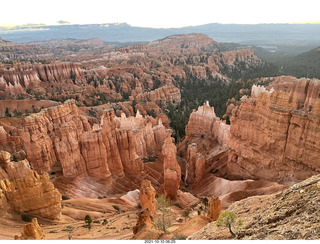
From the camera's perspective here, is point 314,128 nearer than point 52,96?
Yes

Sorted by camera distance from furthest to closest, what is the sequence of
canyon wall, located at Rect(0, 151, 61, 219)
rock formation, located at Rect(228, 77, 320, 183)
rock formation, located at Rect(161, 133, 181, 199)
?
1. rock formation, located at Rect(161, 133, 181, 199)
2. rock formation, located at Rect(228, 77, 320, 183)
3. canyon wall, located at Rect(0, 151, 61, 219)

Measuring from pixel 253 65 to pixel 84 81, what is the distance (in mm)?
76198

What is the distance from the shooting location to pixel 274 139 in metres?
23.4

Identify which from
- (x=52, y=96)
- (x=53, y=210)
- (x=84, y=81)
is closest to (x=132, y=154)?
(x=53, y=210)

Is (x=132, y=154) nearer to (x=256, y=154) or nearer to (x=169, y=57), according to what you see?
(x=256, y=154)

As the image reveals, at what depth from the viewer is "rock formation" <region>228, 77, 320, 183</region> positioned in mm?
21094

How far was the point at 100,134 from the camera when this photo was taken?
1049 inches

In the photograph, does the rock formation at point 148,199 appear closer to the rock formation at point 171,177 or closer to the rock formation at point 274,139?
the rock formation at point 171,177

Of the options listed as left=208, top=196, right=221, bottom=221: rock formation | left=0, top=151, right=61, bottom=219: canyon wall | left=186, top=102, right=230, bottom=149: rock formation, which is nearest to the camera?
left=208, top=196, right=221, bottom=221: rock formation

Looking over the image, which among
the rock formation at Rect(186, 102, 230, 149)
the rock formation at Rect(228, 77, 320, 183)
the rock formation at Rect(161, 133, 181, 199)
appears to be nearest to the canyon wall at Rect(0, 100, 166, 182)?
the rock formation at Rect(161, 133, 181, 199)

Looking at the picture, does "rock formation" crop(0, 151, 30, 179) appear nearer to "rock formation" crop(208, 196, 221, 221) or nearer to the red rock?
the red rock

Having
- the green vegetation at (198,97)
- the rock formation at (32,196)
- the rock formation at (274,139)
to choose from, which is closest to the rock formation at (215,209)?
the rock formation at (32,196)

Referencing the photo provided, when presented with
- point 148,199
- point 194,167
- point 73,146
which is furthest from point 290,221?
point 194,167

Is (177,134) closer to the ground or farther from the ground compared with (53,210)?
closer to the ground
